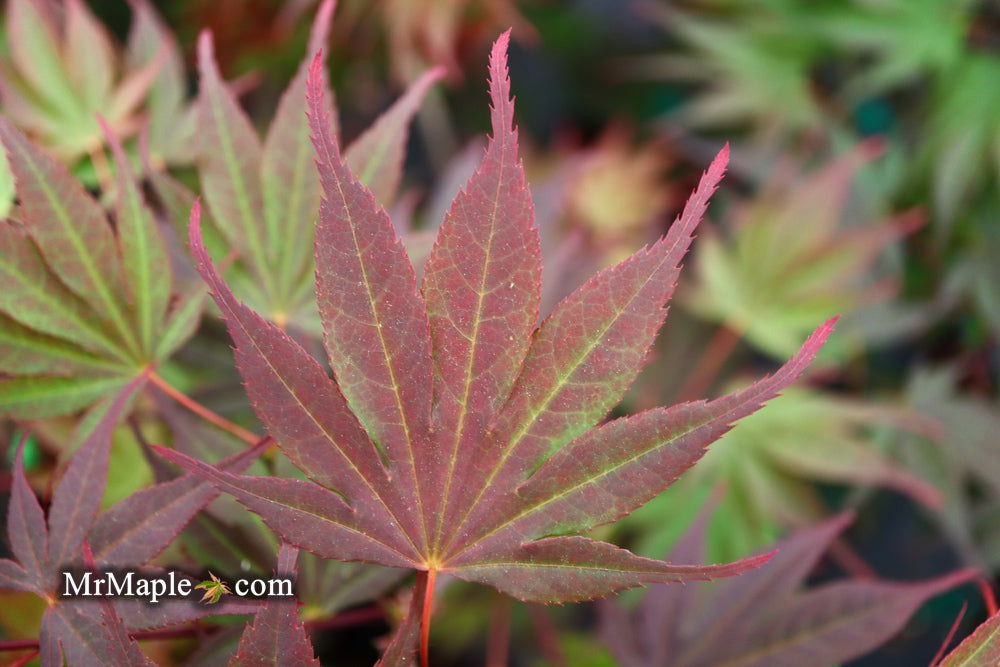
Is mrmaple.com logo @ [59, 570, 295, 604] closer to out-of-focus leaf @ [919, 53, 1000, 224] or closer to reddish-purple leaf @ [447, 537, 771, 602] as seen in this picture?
reddish-purple leaf @ [447, 537, 771, 602]

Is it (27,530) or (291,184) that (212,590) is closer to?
(27,530)

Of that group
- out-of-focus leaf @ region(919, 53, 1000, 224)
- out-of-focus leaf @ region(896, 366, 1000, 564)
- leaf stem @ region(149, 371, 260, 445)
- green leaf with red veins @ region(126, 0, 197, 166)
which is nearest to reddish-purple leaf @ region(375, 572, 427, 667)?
leaf stem @ region(149, 371, 260, 445)

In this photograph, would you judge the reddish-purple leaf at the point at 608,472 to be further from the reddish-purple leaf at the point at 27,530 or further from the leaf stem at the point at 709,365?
the leaf stem at the point at 709,365

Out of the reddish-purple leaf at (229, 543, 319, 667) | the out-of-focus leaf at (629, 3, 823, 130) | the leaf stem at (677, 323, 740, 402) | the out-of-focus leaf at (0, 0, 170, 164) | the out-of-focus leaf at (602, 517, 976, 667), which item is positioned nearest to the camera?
the reddish-purple leaf at (229, 543, 319, 667)

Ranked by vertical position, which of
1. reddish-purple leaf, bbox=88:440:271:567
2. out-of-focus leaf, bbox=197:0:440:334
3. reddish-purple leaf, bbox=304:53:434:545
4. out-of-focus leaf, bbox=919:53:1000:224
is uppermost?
out-of-focus leaf, bbox=919:53:1000:224

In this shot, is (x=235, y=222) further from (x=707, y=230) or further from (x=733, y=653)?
(x=707, y=230)

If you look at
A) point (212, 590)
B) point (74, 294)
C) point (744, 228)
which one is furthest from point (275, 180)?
point (744, 228)

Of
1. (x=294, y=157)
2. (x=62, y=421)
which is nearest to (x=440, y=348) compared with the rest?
(x=294, y=157)
